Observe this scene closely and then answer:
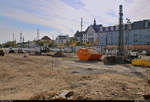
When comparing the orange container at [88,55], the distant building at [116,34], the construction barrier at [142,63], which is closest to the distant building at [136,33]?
the distant building at [116,34]

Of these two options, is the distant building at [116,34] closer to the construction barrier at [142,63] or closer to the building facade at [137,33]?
the building facade at [137,33]

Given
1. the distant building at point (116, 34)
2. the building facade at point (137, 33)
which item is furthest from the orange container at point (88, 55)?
the building facade at point (137, 33)

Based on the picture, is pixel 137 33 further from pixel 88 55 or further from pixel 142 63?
pixel 142 63

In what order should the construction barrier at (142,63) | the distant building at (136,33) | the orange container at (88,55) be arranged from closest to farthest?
the construction barrier at (142,63)
the orange container at (88,55)
the distant building at (136,33)

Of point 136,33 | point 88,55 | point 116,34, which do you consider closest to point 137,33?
point 136,33

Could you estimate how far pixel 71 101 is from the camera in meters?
4.47

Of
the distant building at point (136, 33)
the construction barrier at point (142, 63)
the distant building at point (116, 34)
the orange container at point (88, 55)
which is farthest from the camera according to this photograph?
the distant building at point (116, 34)

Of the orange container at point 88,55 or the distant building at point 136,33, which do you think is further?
the distant building at point 136,33

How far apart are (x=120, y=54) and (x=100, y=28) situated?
69469 millimetres

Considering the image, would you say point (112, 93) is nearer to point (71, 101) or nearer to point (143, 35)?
point (71, 101)

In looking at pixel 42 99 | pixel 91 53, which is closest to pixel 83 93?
pixel 42 99

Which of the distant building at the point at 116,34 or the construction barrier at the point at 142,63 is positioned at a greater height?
the distant building at the point at 116,34

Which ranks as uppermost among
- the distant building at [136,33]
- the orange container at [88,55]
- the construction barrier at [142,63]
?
the distant building at [136,33]

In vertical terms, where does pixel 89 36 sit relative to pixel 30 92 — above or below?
above
